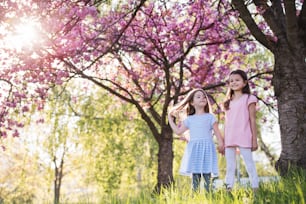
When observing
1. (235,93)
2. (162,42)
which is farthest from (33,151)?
(235,93)

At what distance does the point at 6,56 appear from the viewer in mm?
7820

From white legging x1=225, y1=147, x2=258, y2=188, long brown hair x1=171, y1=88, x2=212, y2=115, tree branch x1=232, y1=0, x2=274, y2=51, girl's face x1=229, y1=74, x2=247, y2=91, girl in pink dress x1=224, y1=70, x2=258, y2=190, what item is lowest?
white legging x1=225, y1=147, x2=258, y2=188

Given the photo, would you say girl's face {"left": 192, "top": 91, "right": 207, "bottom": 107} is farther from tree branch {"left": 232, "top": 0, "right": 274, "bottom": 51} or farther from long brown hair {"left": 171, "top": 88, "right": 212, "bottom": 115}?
tree branch {"left": 232, "top": 0, "right": 274, "bottom": 51}

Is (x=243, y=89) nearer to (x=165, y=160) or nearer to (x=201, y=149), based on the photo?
(x=201, y=149)

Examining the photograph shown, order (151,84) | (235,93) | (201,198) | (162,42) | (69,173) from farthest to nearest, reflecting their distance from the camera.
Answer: (69,173) → (151,84) → (162,42) → (235,93) → (201,198)

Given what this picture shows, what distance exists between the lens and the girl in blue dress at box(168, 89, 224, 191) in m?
5.57

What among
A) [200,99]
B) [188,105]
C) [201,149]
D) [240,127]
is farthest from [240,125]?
[188,105]

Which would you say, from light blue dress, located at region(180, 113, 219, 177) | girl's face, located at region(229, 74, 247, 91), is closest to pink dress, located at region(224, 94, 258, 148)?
girl's face, located at region(229, 74, 247, 91)

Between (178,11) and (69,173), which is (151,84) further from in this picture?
(69,173)

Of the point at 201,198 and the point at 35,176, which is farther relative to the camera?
the point at 35,176

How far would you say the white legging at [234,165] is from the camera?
16.1 feet

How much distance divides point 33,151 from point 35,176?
190 cm

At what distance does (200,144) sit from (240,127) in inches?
27.0

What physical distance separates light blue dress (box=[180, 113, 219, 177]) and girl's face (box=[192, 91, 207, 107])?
0.54 ft
